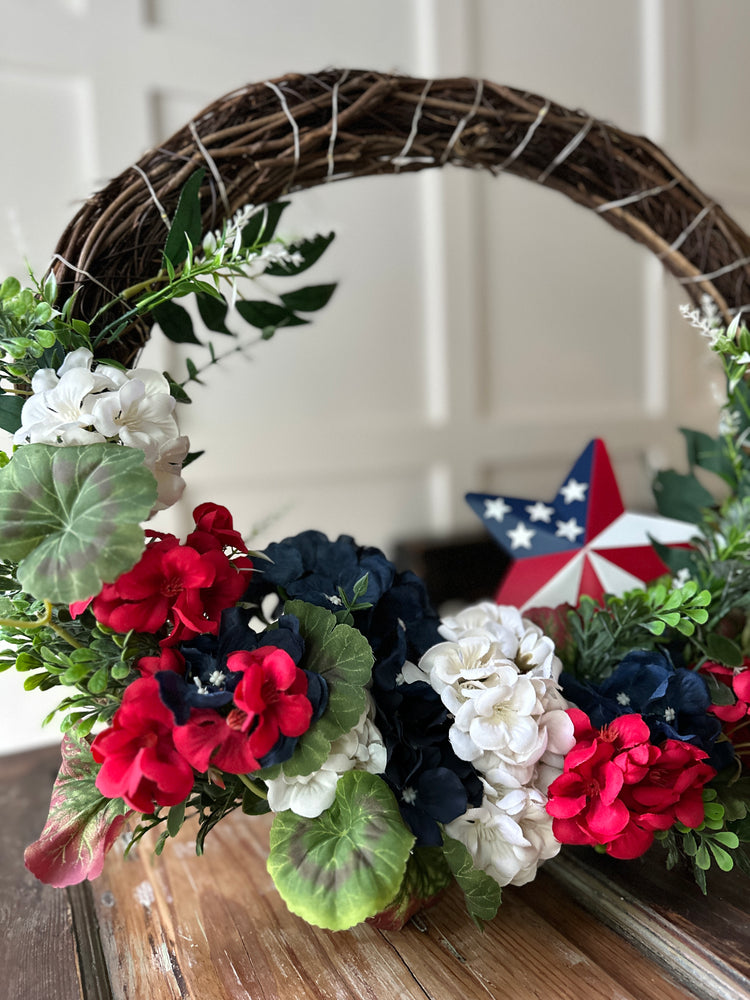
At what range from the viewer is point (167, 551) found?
433 mm

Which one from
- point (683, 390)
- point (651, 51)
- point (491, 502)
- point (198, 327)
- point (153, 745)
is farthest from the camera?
point (683, 390)

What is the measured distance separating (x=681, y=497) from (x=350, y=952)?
22.1 inches

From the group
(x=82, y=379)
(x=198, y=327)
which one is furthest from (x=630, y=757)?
(x=198, y=327)

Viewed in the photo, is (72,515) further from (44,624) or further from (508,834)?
(508,834)

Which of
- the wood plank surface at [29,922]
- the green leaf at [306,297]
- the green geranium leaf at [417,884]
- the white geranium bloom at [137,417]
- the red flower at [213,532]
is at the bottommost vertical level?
the wood plank surface at [29,922]

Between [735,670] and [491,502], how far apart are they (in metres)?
0.28

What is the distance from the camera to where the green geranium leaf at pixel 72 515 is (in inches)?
15.0

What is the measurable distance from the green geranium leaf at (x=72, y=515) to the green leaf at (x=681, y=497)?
0.60m

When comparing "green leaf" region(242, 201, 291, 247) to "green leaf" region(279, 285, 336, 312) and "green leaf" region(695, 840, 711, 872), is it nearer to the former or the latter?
"green leaf" region(279, 285, 336, 312)

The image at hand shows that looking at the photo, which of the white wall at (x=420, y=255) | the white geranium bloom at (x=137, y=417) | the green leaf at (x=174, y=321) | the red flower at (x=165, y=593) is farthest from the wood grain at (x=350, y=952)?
the white wall at (x=420, y=255)

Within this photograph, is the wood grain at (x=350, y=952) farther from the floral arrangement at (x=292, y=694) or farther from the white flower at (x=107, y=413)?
the white flower at (x=107, y=413)

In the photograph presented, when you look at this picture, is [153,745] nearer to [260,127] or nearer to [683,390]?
[260,127]

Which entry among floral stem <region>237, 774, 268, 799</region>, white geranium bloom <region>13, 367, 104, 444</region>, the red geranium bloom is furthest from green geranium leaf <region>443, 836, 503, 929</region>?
white geranium bloom <region>13, 367, 104, 444</region>

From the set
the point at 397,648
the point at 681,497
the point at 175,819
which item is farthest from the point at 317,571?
the point at 681,497
